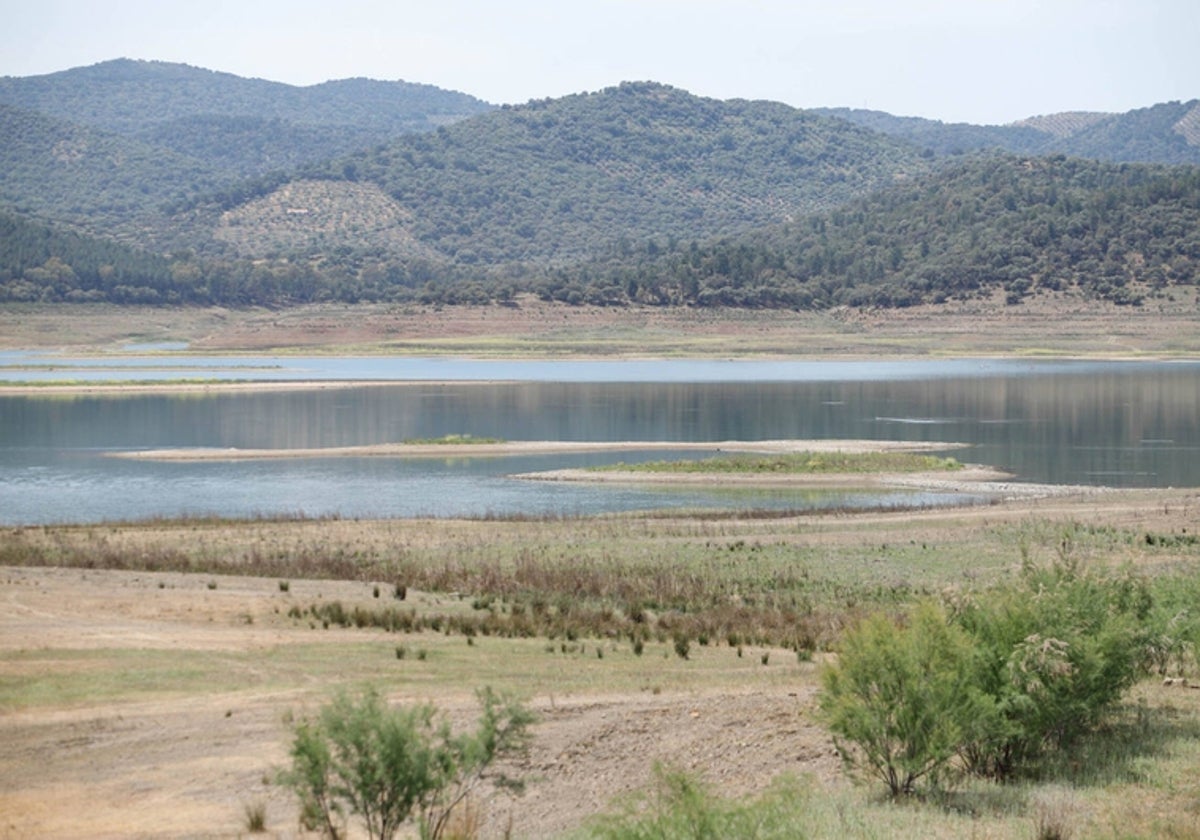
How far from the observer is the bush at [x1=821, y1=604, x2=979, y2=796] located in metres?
11.4

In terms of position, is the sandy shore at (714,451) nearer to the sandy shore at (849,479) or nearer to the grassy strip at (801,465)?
the sandy shore at (849,479)

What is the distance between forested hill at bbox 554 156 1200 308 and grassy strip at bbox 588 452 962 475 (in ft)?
289

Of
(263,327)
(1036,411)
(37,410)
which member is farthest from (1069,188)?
(37,410)

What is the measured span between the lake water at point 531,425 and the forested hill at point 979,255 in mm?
28630

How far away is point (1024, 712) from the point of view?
1232 cm

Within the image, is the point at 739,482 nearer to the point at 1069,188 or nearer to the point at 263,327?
the point at 263,327

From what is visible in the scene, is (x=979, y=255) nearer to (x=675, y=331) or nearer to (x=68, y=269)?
(x=675, y=331)

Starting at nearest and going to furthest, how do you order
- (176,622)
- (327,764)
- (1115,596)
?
(327,764) → (1115,596) → (176,622)

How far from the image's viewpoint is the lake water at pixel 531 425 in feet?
141

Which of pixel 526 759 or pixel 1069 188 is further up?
pixel 1069 188

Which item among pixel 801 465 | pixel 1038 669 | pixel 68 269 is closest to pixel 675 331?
pixel 68 269

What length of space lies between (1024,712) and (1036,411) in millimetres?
61197

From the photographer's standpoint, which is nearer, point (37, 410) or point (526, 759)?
point (526, 759)

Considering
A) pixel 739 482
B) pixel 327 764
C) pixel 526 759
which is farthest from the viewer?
pixel 739 482
